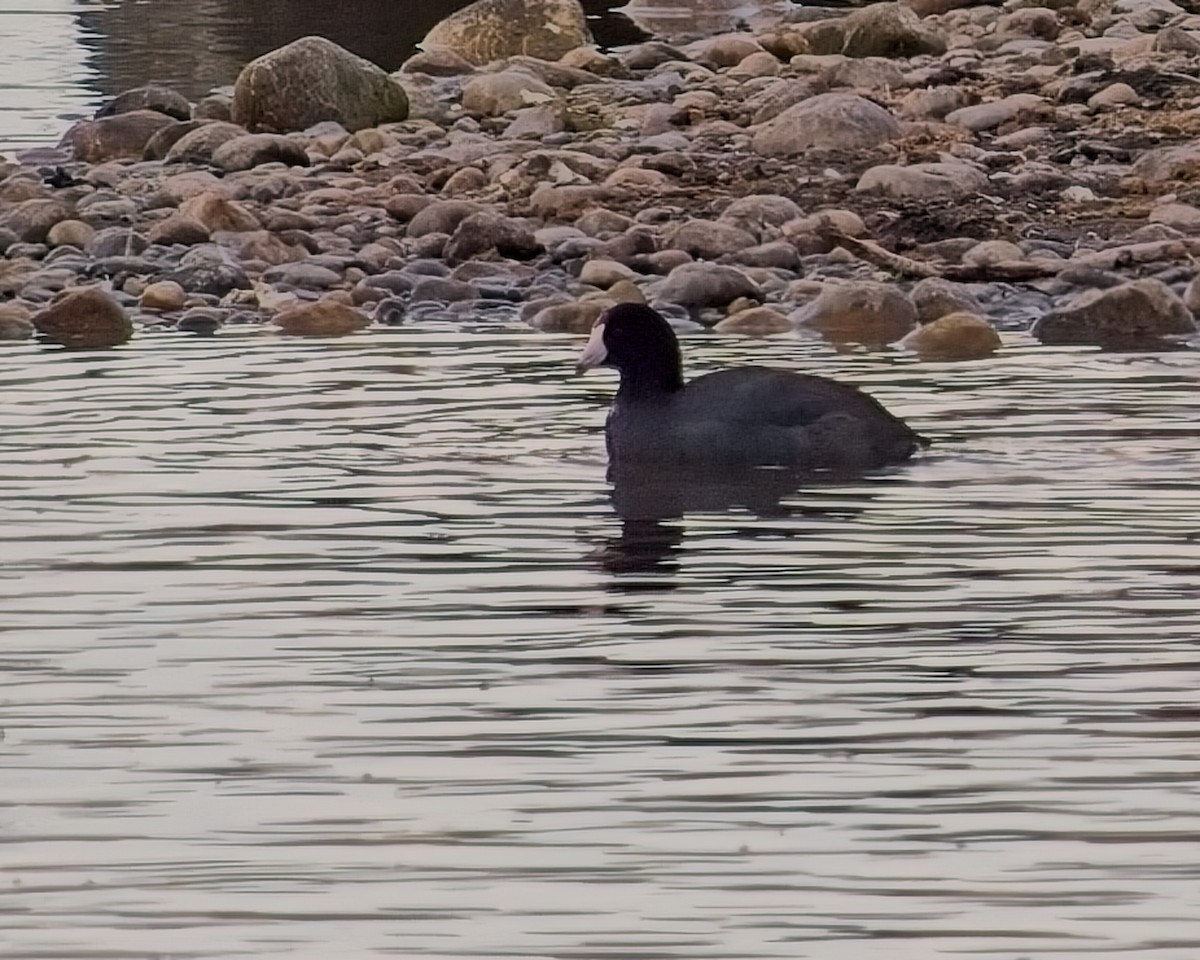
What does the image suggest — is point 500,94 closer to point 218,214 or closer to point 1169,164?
point 218,214

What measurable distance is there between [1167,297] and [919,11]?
15.7 meters

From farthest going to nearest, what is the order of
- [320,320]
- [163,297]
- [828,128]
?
[828,128] < [163,297] < [320,320]

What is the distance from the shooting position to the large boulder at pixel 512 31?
26.2 metres

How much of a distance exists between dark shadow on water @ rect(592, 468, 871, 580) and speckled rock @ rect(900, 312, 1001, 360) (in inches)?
109

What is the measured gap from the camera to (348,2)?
3594 centimetres

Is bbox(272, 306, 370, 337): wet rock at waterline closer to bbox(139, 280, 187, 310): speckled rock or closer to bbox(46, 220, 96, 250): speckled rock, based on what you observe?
bbox(139, 280, 187, 310): speckled rock

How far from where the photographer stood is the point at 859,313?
13148mm

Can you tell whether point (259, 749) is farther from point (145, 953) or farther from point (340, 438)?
point (340, 438)

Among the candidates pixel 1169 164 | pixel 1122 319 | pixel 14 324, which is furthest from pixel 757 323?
pixel 1169 164

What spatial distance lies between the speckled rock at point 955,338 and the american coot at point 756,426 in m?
2.37

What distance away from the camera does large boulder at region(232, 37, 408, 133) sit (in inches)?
797

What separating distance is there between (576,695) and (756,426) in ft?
11.1

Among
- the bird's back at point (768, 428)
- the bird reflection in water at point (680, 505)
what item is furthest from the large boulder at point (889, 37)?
the bird reflection in water at point (680, 505)

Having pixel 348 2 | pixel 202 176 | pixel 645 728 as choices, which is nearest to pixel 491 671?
pixel 645 728
